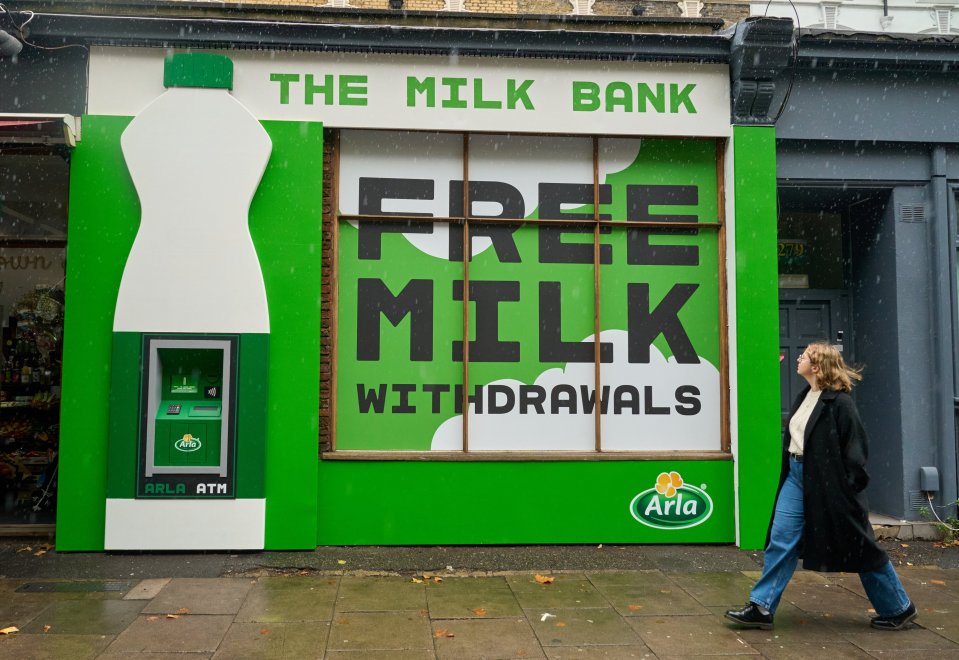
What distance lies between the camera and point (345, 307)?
7.33 metres

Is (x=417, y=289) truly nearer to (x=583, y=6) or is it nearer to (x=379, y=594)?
(x=379, y=594)

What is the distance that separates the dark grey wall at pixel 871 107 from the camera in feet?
25.4

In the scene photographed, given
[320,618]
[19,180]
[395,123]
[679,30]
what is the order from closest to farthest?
[320,618]
[395,123]
[19,180]
[679,30]

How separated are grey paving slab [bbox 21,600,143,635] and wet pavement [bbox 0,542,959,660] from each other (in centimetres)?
2

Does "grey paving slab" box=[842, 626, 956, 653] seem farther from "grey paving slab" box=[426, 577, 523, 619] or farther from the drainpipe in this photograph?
the drainpipe

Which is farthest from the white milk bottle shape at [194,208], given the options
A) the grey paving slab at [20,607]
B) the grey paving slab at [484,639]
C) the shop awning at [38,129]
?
the grey paving slab at [484,639]

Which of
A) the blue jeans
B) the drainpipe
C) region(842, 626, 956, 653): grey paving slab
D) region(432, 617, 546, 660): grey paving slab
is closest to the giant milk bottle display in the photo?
region(432, 617, 546, 660): grey paving slab

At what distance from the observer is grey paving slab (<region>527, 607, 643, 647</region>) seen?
4.75 m

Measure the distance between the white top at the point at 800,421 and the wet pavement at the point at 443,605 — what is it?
1.18 m

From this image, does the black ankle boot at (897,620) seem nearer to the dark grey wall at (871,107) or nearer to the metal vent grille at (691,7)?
the dark grey wall at (871,107)

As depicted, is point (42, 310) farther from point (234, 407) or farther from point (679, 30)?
point (679, 30)

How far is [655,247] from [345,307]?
306 centimetres

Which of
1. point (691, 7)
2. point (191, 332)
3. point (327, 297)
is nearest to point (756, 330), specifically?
point (327, 297)

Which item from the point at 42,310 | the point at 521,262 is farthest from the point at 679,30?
the point at 42,310
